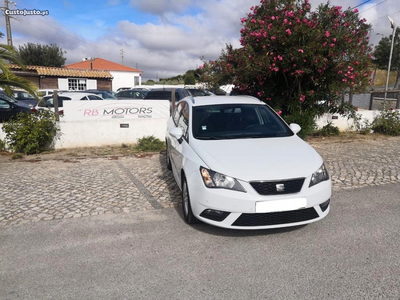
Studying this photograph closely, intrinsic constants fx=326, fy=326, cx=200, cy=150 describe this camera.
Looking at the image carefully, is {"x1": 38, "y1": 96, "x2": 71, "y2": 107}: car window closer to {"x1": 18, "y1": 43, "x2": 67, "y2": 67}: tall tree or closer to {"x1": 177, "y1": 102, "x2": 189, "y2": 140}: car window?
{"x1": 177, "y1": 102, "x2": 189, "y2": 140}: car window

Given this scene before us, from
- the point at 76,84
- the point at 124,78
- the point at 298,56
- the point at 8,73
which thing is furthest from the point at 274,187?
the point at 124,78

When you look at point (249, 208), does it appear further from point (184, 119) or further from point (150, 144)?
point (150, 144)

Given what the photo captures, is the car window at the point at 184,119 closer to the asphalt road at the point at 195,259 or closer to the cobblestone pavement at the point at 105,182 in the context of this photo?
the cobblestone pavement at the point at 105,182

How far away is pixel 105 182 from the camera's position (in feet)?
19.9

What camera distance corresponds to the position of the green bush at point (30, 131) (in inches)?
329

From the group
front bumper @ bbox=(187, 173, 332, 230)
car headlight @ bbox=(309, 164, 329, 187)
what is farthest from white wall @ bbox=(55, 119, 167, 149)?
car headlight @ bbox=(309, 164, 329, 187)

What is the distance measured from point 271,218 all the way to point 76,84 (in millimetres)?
31376

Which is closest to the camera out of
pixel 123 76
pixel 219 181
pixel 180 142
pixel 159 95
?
pixel 219 181

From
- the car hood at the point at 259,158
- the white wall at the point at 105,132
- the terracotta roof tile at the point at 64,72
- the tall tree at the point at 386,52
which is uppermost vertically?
the tall tree at the point at 386,52

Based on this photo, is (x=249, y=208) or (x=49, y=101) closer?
(x=249, y=208)

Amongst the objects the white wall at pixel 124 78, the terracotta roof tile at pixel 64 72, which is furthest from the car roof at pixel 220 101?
the white wall at pixel 124 78

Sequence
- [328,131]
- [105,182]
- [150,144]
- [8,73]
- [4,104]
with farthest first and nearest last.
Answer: [4,104]
[328,131]
[150,144]
[8,73]
[105,182]

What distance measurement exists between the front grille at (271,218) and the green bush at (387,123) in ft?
31.5

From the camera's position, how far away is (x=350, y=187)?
5641mm
